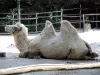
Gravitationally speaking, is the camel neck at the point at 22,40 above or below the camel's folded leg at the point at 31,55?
above

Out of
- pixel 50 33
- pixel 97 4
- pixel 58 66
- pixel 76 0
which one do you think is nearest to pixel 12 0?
pixel 76 0

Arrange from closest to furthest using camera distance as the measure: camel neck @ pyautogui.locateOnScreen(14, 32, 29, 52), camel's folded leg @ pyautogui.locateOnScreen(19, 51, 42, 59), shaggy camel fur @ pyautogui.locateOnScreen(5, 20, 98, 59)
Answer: shaggy camel fur @ pyautogui.locateOnScreen(5, 20, 98, 59) → camel's folded leg @ pyautogui.locateOnScreen(19, 51, 42, 59) → camel neck @ pyautogui.locateOnScreen(14, 32, 29, 52)

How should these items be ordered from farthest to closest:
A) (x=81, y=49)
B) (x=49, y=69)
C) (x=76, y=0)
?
1. (x=76, y=0)
2. (x=81, y=49)
3. (x=49, y=69)

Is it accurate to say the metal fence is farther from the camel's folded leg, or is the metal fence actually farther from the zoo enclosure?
the camel's folded leg

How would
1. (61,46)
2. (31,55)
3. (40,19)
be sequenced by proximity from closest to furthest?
(61,46) → (31,55) → (40,19)

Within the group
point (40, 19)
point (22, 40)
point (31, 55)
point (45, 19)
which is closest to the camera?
point (31, 55)

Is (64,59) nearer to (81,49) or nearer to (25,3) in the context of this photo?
(81,49)

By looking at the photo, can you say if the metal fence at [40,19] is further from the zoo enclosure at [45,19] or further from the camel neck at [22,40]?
the camel neck at [22,40]

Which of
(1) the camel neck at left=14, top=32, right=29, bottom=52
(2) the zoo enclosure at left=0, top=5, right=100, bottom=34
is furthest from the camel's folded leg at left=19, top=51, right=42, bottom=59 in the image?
(2) the zoo enclosure at left=0, top=5, right=100, bottom=34

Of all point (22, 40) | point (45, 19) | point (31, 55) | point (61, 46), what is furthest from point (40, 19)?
point (61, 46)

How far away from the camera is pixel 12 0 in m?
21.1

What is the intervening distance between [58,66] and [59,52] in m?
3.54

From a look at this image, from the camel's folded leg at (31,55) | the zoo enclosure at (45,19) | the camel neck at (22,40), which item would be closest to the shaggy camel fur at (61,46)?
the camel's folded leg at (31,55)

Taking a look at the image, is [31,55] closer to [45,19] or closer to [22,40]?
[22,40]
